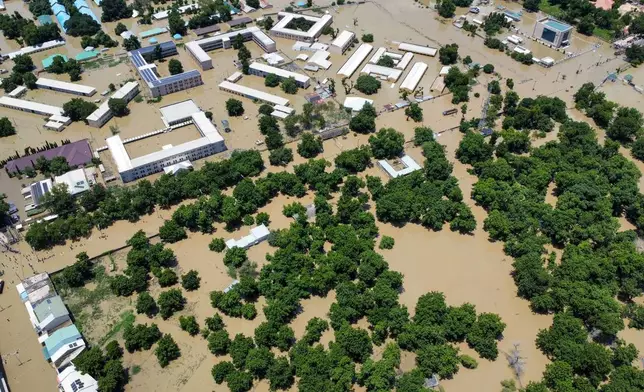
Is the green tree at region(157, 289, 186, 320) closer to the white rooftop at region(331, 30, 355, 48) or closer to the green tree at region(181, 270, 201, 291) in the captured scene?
the green tree at region(181, 270, 201, 291)

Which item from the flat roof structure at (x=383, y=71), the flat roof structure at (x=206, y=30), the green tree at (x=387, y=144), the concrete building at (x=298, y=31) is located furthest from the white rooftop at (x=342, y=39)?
the green tree at (x=387, y=144)

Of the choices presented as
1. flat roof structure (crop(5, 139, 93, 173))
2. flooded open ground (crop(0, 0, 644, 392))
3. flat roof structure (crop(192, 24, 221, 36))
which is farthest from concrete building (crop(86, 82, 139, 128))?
flat roof structure (crop(192, 24, 221, 36))

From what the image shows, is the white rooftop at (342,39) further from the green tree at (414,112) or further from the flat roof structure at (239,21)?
the green tree at (414,112)

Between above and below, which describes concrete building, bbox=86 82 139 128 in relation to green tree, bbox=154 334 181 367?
above

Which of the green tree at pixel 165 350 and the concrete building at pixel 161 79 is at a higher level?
the concrete building at pixel 161 79

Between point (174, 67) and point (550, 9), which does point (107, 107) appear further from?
point (550, 9)

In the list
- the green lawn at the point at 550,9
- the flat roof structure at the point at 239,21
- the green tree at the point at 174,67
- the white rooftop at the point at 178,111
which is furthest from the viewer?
the green lawn at the point at 550,9

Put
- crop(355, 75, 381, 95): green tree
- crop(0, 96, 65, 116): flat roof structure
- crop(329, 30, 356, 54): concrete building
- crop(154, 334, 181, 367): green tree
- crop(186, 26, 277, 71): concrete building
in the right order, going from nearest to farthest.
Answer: crop(154, 334, 181, 367): green tree
crop(0, 96, 65, 116): flat roof structure
crop(355, 75, 381, 95): green tree
crop(186, 26, 277, 71): concrete building
crop(329, 30, 356, 54): concrete building
